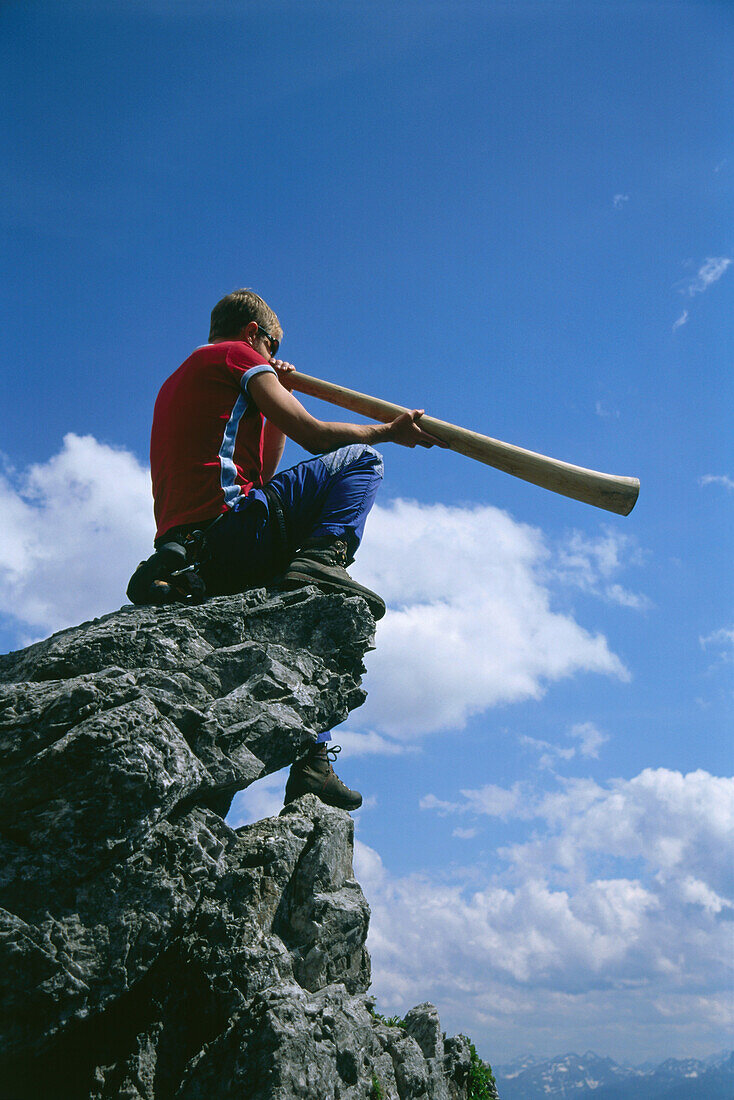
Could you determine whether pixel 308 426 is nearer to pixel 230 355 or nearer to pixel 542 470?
pixel 230 355

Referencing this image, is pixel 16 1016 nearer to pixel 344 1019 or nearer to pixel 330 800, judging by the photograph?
pixel 344 1019

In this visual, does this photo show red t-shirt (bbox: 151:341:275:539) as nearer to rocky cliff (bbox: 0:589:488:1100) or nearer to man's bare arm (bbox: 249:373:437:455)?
man's bare arm (bbox: 249:373:437:455)

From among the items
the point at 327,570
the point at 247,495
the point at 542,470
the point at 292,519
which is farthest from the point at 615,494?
the point at 247,495

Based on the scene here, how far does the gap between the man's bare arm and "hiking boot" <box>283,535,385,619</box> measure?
33.2 inches

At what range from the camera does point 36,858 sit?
3.58m

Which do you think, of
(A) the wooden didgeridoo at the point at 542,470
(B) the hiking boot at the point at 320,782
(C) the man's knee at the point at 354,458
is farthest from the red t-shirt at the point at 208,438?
(B) the hiking boot at the point at 320,782

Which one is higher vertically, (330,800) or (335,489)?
(335,489)

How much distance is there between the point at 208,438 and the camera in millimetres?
5652

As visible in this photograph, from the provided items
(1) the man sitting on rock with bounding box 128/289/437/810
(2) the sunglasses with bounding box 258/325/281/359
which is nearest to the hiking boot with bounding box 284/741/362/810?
(1) the man sitting on rock with bounding box 128/289/437/810

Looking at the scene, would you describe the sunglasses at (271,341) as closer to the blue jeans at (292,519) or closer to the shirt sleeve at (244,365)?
the shirt sleeve at (244,365)

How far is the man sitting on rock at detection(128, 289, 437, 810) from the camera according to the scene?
542 cm

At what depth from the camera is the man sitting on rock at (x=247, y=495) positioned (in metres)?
5.42

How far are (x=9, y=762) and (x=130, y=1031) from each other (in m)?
1.66

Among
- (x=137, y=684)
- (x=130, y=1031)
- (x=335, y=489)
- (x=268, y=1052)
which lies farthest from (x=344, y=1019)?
(x=335, y=489)
